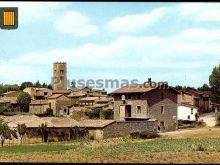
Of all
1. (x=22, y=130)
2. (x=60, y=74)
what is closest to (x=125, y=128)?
(x=22, y=130)

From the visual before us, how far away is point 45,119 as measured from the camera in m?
49.9

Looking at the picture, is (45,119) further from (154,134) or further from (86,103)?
(86,103)

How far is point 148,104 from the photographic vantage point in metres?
58.7

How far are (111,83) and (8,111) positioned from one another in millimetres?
39790

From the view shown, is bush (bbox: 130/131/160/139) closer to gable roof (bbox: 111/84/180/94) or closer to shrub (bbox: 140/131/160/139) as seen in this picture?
shrub (bbox: 140/131/160/139)

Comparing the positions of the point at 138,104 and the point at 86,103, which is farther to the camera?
the point at 86,103

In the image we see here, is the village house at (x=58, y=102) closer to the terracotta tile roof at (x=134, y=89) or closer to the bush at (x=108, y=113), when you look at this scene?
the bush at (x=108, y=113)

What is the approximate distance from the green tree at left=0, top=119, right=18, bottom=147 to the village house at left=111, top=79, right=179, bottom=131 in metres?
17.6

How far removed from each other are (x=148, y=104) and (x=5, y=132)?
2087cm

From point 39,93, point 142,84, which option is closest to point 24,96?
point 39,93

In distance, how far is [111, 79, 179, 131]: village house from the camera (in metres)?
58.8

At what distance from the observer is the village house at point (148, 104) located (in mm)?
58750

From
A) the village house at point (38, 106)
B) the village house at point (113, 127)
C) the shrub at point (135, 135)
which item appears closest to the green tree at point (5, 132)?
the village house at point (113, 127)

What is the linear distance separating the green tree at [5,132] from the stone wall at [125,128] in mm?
9607
